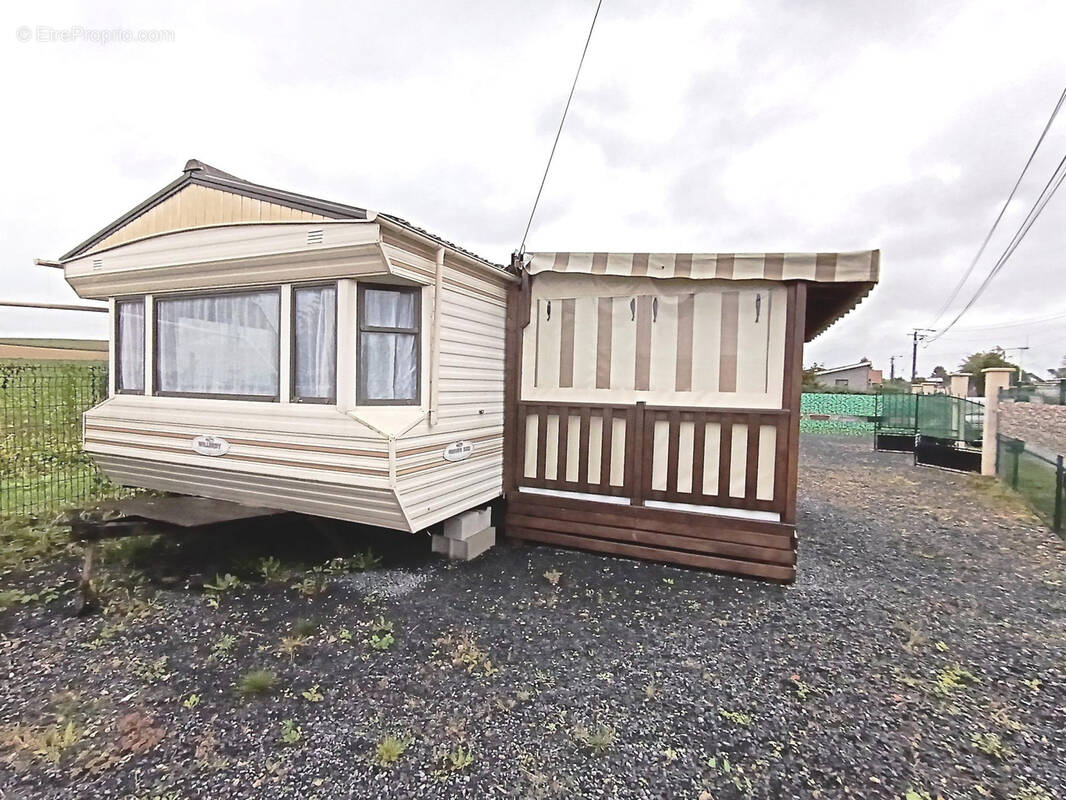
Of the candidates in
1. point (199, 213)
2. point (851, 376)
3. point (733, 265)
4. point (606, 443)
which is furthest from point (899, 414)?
point (851, 376)

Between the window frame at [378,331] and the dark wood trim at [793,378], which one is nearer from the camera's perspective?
the window frame at [378,331]

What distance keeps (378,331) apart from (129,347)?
262cm

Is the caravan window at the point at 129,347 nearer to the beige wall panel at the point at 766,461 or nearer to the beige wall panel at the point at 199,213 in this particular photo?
the beige wall panel at the point at 199,213

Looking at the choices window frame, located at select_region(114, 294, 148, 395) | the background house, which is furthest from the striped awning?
the background house

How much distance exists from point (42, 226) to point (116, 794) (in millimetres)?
10257

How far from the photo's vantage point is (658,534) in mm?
4332

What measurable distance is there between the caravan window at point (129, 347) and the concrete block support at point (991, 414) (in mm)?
12704

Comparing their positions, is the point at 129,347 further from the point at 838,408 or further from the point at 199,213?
the point at 838,408

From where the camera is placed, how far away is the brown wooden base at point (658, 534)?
13.1 ft

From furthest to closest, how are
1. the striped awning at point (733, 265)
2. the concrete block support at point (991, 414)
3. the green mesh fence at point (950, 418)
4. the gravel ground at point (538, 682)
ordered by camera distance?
1. the green mesh fence at point (950, 418)
2. the concrete block support at point (991, 414)
3. the striped awning at point (733, 265)
4. the gravel ground at point (538, 682)

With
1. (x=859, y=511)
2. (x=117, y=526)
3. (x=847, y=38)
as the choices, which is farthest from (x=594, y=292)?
(x=847, y=38)

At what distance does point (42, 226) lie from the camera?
8.21 meters

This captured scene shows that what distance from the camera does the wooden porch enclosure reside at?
3980 millimetres

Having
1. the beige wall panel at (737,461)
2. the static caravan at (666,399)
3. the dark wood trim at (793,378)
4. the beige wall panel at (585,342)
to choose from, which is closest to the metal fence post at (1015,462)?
the static caravan at (666,399)
